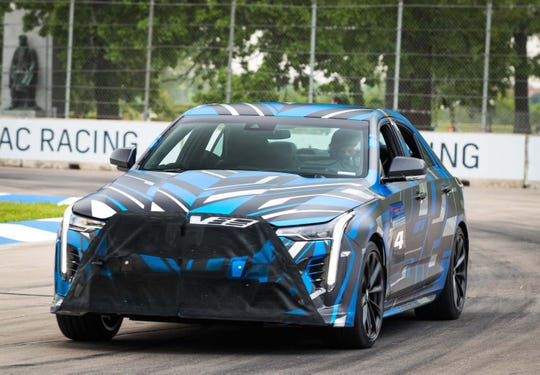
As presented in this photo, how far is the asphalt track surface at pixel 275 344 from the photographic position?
7.75 meters

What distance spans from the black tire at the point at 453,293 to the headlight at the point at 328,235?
280cm

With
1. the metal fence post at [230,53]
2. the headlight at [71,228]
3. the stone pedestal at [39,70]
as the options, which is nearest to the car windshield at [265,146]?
the headlight at [71,228]

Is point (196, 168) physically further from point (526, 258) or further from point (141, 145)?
point (141, 145)

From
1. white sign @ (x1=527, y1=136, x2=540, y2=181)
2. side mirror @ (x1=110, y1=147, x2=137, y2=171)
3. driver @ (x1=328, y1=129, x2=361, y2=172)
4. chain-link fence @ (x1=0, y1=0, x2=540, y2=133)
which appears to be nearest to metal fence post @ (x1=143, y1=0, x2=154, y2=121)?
chain-link fence @ (x1=0, y1=0, x2=540, y2=133)

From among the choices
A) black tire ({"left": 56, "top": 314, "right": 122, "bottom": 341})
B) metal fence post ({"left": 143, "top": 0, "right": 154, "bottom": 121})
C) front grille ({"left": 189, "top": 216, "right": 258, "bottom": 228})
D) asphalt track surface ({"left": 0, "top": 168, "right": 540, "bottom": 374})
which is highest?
metal fence post ({"left": 143, "top": 0, "right": 154, "bottom": 121})

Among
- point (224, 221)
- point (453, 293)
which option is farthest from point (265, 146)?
point (453, 293)

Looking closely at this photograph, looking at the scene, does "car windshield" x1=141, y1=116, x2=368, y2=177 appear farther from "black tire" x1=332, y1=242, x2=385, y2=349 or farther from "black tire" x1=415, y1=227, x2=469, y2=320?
"black tire" x1=415, y1=227, x2=469, y2=320

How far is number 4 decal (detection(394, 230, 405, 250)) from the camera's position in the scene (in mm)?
9195

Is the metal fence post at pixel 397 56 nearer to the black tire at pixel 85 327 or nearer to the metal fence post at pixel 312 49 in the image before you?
the metal fence post at pixel 312 49

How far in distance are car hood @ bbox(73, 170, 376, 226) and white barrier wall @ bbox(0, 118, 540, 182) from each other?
884 inches

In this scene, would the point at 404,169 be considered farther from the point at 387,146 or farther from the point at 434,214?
the point at 434,214

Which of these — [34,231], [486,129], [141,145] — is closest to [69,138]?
[141,145]

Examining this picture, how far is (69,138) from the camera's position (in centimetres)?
3441

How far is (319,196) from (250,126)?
4.91 feet
